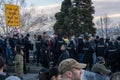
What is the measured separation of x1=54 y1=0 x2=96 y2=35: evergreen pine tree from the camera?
50.7 metres

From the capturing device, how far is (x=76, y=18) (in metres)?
51.3

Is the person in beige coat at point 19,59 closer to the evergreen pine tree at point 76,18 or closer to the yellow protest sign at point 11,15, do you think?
the yellow protest sign at point 11,15

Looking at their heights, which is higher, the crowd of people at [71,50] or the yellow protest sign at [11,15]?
the yellow protest sign at [11,15]

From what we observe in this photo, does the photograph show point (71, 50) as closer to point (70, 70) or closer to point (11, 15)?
point (11, 15)

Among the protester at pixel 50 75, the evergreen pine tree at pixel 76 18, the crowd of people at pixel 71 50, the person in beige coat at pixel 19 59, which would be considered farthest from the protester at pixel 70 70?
the evergreen pine tree at pixel 76 18

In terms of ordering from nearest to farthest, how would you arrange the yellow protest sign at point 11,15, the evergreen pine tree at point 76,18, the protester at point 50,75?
1. the protester at point 50,75
2. the yellow protest sign at point 11,15
3. the evergreen pine tree at point 76,18

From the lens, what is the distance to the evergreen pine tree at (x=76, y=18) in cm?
5067

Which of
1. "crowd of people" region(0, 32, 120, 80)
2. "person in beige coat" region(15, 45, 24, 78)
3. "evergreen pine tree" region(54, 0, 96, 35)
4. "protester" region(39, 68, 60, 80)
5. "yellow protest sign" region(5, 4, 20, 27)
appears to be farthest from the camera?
"evergreen pine tree" region(54, 0, 96, 35)

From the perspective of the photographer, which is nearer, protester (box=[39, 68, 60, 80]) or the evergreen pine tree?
protester (box=[39, 68, 60, 80])

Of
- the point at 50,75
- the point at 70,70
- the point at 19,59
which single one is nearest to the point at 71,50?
the point at 19,59

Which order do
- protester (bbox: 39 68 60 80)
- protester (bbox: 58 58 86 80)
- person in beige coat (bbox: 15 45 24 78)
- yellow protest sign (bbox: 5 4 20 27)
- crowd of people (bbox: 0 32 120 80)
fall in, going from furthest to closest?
1. crowd of people (bbox: 0 32 120 80)
2. yellow protest sign (bbox: 5 4 20 27)
3. person in beige coat (bbox: 15 45 24 78)
4. protester (bbox: 39 68 60 80)
5. protester (bbox: 58 58 86 80)

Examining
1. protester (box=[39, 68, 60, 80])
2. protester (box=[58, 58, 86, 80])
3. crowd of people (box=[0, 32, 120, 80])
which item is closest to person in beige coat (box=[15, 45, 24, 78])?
crowd of people (box=[0, 32, 120, 80])

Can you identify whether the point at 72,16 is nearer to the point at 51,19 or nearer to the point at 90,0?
the point at 90,0

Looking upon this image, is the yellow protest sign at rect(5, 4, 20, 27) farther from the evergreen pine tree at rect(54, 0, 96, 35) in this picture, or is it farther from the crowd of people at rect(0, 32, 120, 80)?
the evergreen pine tree at rect(54, 0, 96, 35)
